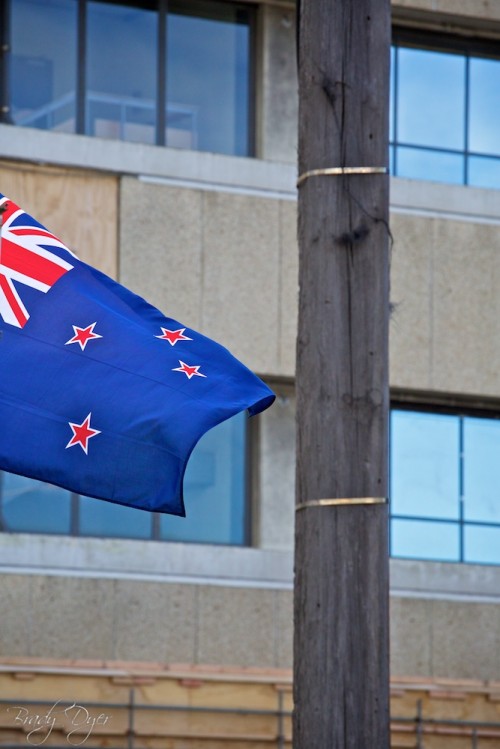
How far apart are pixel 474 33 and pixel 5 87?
17.4 ft

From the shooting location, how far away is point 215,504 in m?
16.8

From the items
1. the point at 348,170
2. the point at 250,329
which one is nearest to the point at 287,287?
the point at 250,329

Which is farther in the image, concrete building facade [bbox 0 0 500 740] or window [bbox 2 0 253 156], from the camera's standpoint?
window [bbox 2 0 253 156]

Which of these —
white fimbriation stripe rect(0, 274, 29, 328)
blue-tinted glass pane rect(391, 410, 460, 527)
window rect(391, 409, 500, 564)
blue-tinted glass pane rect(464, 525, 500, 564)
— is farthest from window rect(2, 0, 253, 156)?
white fimbriation stripe rect(0, 274, 29, 328)

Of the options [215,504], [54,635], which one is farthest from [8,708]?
[215,504]

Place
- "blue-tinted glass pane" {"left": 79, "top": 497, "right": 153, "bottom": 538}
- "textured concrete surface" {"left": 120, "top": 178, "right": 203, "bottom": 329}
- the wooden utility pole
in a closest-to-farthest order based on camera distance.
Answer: the wooden utility pole < "blue-tinted glass pane" {"left": 79, "top": 497, "right": 153, "bottom": 538} < "textured concrete surface" {"left": 120, "top": 178, "right": 203, "bottom": 329}

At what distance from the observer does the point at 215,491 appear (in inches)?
661

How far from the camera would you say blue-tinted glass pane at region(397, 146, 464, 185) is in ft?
60.1

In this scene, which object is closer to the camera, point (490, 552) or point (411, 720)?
point (411, 720)

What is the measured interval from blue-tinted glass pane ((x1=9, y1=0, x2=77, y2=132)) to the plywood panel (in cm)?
63

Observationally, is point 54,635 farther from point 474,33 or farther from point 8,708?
point 474,33

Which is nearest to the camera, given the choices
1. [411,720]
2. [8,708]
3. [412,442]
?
[8,708]

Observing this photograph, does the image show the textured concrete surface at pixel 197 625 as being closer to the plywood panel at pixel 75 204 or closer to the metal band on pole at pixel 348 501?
the plywood panel at pixel 75 204

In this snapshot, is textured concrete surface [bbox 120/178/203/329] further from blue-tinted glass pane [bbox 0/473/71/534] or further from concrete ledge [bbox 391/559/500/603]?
concrete ledge [bbox 391/559/500/603]
